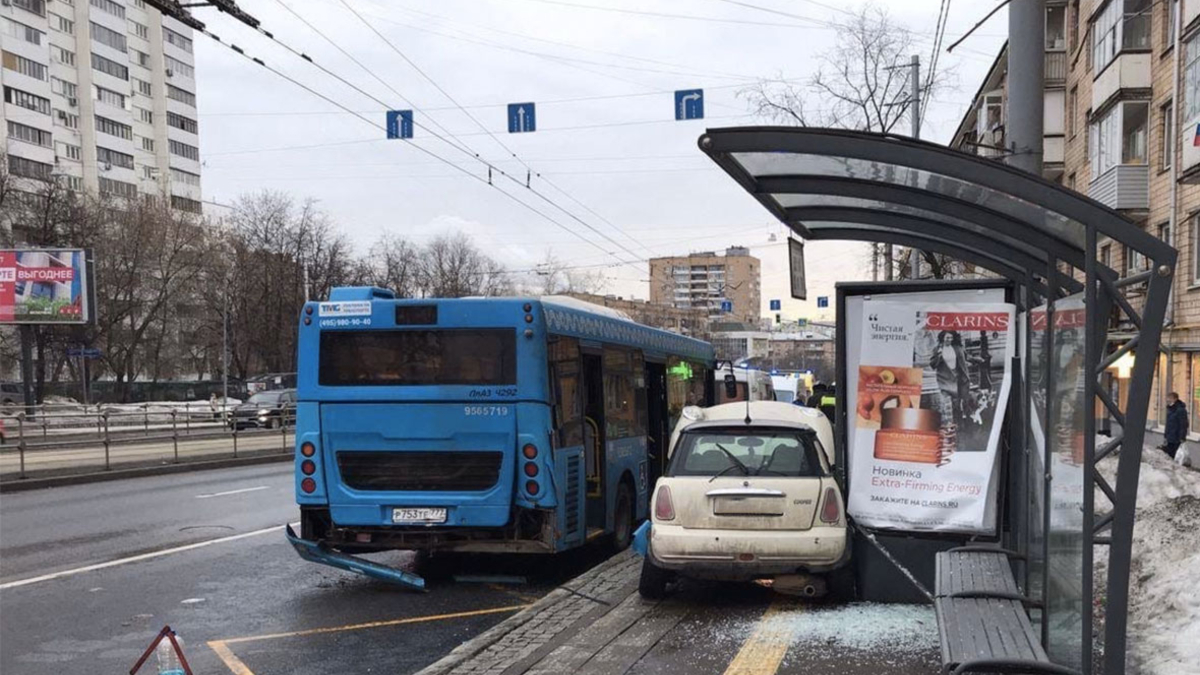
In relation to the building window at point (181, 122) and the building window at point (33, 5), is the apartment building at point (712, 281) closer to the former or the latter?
the building window at point (181, 122)

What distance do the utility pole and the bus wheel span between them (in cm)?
573

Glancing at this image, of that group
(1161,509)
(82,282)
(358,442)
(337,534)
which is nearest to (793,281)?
(1161,509)

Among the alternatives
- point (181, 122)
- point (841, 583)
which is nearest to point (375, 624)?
point (841, 583)

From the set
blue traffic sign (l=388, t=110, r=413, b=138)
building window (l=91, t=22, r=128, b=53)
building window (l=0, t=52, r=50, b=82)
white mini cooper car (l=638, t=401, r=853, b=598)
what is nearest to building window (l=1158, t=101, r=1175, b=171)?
blue traffic sign (l=388, t=110, r=413, b=138)

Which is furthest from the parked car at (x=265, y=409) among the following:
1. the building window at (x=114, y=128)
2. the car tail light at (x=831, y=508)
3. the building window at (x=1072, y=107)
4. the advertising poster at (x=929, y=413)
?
the building window at (x=114, y=128)

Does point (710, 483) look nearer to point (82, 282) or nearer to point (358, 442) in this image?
point (358, 442)

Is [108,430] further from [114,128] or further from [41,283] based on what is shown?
[114,128]

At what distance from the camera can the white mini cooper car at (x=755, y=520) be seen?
7129 millimetres

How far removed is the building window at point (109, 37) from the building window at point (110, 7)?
5.21ft

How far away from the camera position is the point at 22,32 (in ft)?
252

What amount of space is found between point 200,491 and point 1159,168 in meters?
25.4

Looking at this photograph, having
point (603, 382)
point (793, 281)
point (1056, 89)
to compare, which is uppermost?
point (1056, 89)

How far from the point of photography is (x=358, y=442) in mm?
9133

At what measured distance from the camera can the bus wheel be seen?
11170 mm
